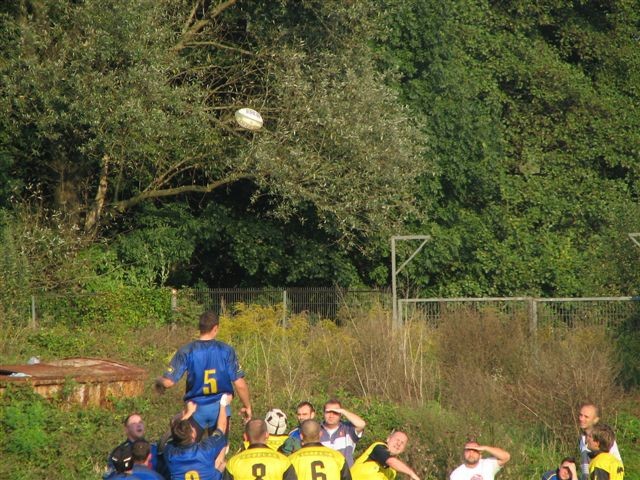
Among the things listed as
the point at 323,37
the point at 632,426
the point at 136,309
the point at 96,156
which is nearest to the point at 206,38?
the point at 323,37

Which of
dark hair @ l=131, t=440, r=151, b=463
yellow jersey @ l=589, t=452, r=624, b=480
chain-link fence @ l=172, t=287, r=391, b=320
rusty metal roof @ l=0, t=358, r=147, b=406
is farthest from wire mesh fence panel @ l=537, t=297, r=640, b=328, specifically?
dark hair @ l=131, t=440, r=151, b=463

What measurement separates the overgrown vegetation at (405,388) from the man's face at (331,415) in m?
2.24

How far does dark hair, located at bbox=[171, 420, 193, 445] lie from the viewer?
379 inches

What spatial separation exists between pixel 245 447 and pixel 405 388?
643 centimetres

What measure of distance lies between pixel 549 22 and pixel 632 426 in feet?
64.9

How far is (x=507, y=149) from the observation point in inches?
1276

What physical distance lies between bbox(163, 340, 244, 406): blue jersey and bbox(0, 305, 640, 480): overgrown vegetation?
3.84m

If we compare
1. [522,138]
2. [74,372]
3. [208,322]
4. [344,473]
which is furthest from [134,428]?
[522,138]

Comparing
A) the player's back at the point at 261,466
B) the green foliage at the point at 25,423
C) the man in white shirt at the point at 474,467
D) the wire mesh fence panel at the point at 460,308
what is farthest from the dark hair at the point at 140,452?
the wire mesh fence panel at the point at 460,308

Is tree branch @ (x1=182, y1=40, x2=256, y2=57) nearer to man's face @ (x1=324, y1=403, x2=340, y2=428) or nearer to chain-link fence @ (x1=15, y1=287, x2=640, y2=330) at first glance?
chain-link fence @ (x1=15, y1=287, x2=640, y2=330)

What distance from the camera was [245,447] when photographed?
429 inches

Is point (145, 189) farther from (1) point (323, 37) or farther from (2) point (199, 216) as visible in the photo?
(1) point (323, 37)

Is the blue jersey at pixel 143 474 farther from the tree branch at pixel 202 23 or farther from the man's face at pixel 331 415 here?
the tree branch at pixel 202 23

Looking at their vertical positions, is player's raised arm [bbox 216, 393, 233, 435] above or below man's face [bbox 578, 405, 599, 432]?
above
